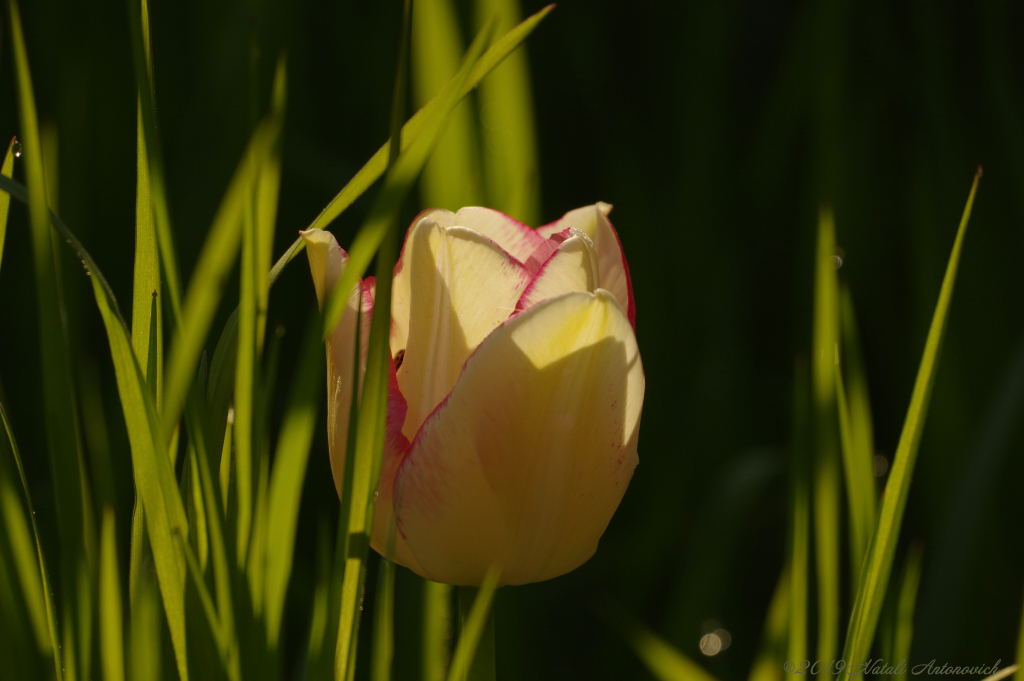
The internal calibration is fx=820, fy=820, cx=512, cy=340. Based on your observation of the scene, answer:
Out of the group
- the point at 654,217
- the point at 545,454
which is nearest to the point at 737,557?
the point at 654,217

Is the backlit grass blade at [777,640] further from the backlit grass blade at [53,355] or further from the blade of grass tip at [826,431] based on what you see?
the backlit grass blade at [53,355]

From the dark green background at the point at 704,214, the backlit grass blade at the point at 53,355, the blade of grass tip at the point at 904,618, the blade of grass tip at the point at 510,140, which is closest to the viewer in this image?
the backlit grass blade at the point at 53,355

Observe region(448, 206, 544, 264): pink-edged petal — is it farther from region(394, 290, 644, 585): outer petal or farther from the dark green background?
the dark green background

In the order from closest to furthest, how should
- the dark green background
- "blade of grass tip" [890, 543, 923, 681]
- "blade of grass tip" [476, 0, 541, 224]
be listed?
"blade of grass tip" [890, 543, 923, 681]
"blade of grass tip" [476, 0, 541, 224]
the dark green background

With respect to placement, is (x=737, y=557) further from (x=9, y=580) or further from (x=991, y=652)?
(x=9, y=580)

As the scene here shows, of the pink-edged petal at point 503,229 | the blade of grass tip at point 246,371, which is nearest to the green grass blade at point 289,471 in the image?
the blade of grass tip at point 246,371

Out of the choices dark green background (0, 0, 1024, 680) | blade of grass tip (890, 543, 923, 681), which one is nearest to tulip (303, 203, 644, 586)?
blade of grass tip (890, 543, 923, 681)
